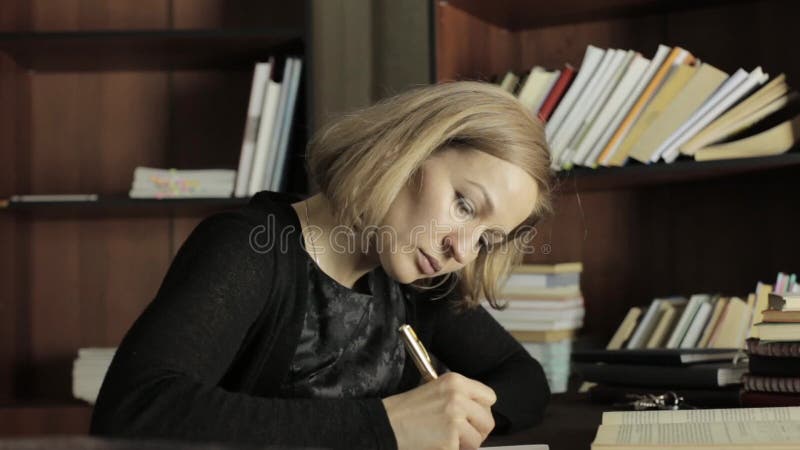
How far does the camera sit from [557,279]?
6.78 ft

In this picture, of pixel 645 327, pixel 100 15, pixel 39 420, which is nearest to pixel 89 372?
pixel 39 420

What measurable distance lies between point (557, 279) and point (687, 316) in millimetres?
269

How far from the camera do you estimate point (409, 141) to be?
4.28 feet

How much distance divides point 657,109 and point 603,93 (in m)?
0.11

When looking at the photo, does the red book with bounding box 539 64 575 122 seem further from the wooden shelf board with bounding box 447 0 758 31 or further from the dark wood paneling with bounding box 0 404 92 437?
the dark wood paneling with bounding box 0 404 92 437

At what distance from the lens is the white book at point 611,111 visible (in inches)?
76.1

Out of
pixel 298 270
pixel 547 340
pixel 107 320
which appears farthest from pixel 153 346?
pixel 107 320

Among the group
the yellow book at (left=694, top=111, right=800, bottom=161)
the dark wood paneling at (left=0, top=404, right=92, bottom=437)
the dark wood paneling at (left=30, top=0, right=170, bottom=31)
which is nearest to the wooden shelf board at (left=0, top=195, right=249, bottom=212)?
the dark wood paneling at (left=0, top=404, right=92, bottom=437)

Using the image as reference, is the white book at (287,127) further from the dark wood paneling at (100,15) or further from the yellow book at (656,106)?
the yellow book at (656,106)

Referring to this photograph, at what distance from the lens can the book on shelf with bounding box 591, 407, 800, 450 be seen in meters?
0.97

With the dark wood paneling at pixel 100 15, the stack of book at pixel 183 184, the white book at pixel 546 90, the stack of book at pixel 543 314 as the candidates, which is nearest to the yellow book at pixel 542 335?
the stack of book at pixel 543 314

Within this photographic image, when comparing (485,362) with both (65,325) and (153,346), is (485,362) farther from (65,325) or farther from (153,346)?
(65,325)

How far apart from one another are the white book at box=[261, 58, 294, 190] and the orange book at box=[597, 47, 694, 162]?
692 mm

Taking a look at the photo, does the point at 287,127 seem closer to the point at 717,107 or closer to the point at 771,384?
the point at 717,107
